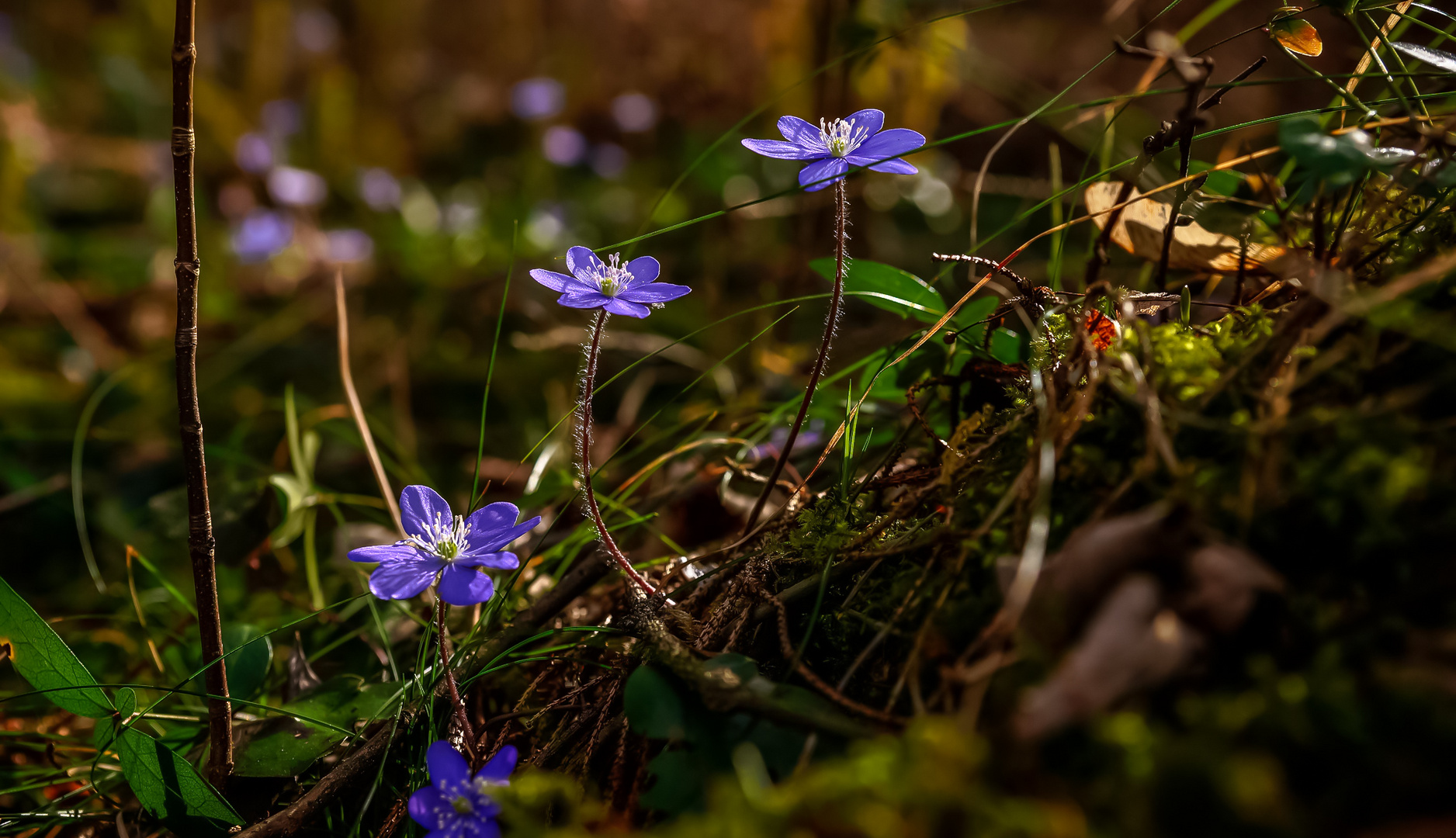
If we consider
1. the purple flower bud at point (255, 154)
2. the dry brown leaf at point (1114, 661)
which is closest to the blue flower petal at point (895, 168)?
the dry brown leaf at point (1114, 661)

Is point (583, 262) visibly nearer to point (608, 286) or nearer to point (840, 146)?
point (608, 286)

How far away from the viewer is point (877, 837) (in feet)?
1.60

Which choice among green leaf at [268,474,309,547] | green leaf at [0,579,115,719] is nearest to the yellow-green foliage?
green leaf at [0,579,115,719]

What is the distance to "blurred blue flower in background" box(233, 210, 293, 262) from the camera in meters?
3.27

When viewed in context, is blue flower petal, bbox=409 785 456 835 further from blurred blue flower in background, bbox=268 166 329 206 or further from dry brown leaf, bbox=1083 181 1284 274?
blurred blue flower in background, bbox=268 166 329 206

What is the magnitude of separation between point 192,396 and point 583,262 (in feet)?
1.49

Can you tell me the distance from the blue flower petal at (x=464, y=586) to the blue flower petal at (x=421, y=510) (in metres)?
0.11

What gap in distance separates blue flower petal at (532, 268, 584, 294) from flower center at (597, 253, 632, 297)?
1.1 inches

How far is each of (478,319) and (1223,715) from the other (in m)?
2.52

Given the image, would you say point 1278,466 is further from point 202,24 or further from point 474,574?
point 202,24

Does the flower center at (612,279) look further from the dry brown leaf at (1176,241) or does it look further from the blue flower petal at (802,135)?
the dry brown leaf at (1176,241)

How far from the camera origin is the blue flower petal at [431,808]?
73 cm

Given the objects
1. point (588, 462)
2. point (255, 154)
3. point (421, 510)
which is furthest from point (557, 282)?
point (255, 154)

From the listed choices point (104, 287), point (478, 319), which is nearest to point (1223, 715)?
point (478, 319)
